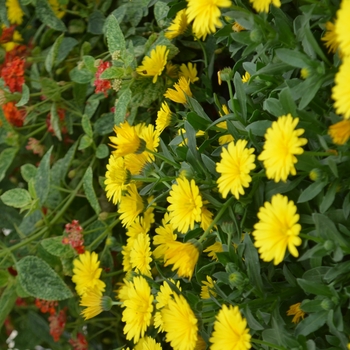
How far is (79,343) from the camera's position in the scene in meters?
1.05

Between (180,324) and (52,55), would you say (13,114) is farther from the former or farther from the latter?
(180,324)

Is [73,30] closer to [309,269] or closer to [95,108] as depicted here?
[95,108]

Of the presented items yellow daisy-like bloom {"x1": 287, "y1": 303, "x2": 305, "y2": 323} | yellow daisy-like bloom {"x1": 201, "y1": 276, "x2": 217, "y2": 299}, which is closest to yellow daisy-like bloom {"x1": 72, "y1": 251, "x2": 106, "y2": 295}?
yellow daisy-like bloom {"x1": 201, "y1": 276, "x2": 217, "y2": 299}

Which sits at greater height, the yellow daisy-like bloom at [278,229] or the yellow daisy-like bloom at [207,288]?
the yellow daisy-like bloom at [278,229]

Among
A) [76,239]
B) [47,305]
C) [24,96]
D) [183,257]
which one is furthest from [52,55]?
[183,257]

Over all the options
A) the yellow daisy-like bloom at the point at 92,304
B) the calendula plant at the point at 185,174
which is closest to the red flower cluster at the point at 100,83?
the calendula plant at the point at 185,174

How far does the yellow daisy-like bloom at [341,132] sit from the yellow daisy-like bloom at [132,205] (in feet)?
1.01

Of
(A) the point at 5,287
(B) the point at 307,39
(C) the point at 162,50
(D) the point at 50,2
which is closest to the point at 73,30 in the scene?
(D) the point at 50,2

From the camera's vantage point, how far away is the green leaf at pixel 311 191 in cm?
58

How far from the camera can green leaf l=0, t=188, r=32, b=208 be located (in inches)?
39.8

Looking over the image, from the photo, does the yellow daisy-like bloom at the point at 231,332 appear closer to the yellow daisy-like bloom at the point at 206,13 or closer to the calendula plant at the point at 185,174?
the calendula plant at the point at 185,174

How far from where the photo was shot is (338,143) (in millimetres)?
533

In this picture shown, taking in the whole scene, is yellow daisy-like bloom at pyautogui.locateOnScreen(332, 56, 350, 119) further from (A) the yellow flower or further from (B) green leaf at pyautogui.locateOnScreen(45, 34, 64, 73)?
(B) green leaf at pyautogui.locateOnScreen(45, 34, 64, 73)

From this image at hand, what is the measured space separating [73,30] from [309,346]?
76cm
